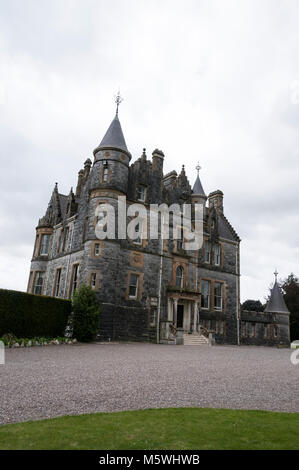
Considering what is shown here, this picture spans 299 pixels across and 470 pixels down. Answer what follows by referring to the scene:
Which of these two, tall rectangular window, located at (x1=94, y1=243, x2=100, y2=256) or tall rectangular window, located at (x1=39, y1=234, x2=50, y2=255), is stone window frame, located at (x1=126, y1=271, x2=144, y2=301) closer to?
tall rectangular window, located at (x1=94, y1=243, x2=100, y2=256)

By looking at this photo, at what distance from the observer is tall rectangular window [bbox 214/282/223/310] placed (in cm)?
3375

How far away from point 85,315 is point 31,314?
11.9 feet

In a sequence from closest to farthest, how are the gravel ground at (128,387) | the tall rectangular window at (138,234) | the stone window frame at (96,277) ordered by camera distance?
the gravel ground at (128,387)
the stone window frame at (96,277)
the tall rectangular window at (138,234)

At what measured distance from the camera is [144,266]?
28312 mm

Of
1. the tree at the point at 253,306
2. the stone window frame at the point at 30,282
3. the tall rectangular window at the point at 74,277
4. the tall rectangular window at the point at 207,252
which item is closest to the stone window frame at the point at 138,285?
the tall rectangular window at the point at 74,277

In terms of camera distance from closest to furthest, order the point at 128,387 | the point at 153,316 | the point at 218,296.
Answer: the point at 128,387
the point at 153,316
the point at 218,296

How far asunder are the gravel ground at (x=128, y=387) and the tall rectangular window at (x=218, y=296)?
20089 millimetres

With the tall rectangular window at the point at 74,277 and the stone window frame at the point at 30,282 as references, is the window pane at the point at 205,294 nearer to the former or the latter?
the tall rectangular window at the point at 74,277

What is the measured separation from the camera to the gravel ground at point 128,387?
724 cm

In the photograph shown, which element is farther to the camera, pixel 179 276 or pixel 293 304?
pixel 293 304

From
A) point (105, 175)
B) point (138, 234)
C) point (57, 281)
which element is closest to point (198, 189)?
point (138, 234)

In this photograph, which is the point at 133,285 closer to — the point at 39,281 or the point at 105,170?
the point at 105,170

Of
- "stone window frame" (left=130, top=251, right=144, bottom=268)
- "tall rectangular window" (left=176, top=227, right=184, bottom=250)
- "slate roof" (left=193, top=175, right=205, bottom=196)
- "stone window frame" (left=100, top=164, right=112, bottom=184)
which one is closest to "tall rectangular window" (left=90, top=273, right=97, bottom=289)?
"stone window frame" (left=130, top=251, right=144, bottom=268)

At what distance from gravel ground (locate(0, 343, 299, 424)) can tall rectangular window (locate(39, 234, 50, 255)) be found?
21.9 metres
